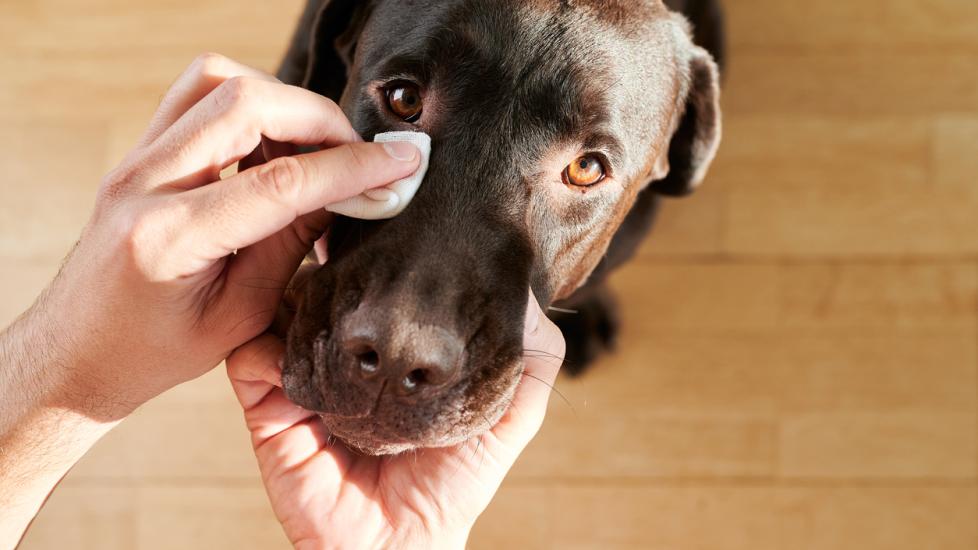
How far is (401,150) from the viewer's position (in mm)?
1585

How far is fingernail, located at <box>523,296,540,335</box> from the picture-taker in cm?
174

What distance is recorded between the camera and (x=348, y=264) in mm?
1601

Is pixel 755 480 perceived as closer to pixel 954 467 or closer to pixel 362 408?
pixel 954 467

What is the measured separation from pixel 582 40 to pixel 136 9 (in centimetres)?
209

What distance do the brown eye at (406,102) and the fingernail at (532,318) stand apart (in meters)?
0.44

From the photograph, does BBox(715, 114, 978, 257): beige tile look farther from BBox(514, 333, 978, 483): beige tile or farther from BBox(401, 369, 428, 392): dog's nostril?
BBox(401, 369, 428, 392): dog's nostril

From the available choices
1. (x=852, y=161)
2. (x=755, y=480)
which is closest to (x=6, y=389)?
(x=755, y=480)

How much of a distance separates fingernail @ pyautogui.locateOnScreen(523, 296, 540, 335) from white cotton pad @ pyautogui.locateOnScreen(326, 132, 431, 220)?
33 cm

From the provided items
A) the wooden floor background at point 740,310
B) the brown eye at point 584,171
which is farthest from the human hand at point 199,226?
the wooden floor background at point 740,310

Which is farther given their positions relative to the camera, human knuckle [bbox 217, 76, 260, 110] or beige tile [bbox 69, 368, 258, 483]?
beige tile [bbox 69, 368, 258, 483]

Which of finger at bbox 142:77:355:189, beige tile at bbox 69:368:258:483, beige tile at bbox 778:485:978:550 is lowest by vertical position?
beige tile at bbox 778:485:978:550

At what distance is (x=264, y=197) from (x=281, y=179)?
4 cm

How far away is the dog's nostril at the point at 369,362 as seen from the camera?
4.82ft

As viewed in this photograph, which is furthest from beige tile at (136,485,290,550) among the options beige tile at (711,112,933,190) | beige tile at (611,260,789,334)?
beige tile at (711,112,933,190)
